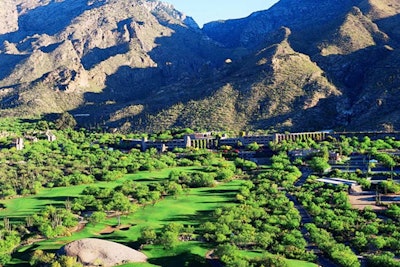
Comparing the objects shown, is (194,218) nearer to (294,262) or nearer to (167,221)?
(167,221)

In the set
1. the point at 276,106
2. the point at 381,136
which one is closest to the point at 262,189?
the point at 381,136

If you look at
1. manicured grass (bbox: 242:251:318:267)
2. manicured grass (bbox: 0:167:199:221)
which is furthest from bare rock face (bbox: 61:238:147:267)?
manicured grass (bbox: 0:167:199:221)

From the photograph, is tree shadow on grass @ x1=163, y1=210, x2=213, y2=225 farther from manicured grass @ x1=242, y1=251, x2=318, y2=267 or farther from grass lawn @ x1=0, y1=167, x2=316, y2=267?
manicured grass @ x1=242, y1=251, x2=318, y2=267

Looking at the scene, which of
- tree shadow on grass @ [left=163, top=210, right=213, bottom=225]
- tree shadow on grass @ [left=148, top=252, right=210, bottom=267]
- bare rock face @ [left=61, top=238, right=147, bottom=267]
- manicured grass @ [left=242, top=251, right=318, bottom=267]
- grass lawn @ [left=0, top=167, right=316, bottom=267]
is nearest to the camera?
manicured grass @ [left=242, top=251, right=318, bottom=267]

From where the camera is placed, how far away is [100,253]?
55.9 meters

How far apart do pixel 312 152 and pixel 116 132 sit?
9204 cm

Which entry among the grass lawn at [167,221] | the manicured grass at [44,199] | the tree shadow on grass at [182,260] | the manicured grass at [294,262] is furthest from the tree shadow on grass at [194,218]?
the manicured grass at [44,199]

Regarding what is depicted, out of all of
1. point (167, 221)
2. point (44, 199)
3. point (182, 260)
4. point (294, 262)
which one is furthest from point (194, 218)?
point (44, 199)

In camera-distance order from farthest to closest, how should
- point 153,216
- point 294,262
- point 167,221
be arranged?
point 153,216 → point 167,221 → point 294,262

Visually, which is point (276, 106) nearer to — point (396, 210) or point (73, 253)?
point (396, 210)

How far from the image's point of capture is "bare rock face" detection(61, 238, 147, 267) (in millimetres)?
55000

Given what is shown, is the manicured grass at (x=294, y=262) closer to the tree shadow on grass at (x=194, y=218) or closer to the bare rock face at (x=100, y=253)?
the bare rock face at (x=100, y=253)

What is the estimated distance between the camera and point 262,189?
88562mm

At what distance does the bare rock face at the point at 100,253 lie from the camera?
55.0 meters
